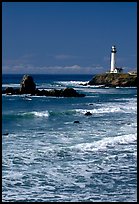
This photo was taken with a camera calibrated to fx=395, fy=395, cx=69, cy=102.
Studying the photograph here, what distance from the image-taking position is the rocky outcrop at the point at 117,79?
3706 centimetres

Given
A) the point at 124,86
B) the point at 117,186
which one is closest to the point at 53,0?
the point at 117,186

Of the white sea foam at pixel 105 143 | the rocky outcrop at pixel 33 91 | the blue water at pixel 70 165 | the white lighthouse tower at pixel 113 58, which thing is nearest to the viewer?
the blue water at pixel 70 165

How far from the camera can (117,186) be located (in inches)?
193

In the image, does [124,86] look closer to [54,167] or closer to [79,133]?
[79,133]

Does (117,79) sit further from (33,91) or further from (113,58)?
(33,91)

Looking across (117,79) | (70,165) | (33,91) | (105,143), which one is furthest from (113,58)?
(70,165)

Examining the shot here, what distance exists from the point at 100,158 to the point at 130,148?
1.00m

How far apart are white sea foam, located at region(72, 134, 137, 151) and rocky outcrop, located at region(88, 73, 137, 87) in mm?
28312

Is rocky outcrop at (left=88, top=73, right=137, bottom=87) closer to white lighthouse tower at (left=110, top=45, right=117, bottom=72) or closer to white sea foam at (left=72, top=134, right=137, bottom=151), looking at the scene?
white lighthouse tower at (left=110, top=45, right=117, bottom=72)

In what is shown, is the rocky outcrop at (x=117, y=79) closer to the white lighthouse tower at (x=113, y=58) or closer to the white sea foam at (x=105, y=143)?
the white lighthouse tower at (x=113, y=58)

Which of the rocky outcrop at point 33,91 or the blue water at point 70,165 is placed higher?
the rocky outcrop at point 33,91

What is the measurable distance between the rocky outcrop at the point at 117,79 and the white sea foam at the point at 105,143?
28312mm

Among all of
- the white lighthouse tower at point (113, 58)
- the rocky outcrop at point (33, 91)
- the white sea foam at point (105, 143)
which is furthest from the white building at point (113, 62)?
the white sea foam at point (105, 143)

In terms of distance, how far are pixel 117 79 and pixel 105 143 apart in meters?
30.5
